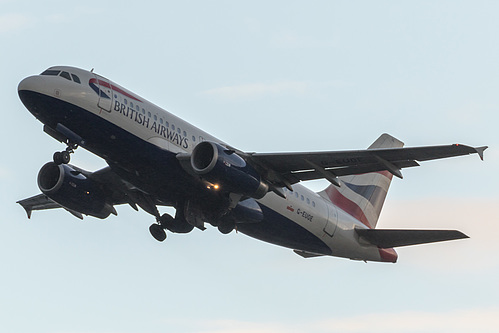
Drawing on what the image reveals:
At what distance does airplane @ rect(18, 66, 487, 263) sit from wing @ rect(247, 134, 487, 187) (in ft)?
0.13

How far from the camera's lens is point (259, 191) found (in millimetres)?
34656

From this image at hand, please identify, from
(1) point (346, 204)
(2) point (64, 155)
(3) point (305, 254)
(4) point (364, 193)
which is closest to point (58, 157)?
(2) point (64, 155)

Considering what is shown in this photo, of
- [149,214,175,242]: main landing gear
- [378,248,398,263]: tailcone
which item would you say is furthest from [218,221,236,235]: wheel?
[378,248,398,263]: tailcone

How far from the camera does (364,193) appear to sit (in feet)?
146

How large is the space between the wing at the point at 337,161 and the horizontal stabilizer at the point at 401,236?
16.5 ft

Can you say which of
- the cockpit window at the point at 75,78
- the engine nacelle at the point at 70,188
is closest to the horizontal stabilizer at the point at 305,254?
the engine nacelle at the point at 70,188

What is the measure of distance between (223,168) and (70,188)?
885 cm

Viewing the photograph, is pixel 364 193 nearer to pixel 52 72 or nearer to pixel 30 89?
pixel 52 72

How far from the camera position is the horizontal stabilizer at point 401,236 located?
122 feet

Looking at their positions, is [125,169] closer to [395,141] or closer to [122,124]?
[122,124]

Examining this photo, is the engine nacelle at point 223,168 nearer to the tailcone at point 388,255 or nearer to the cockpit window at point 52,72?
the cockpit window at point 52,72

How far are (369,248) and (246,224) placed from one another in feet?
21.8

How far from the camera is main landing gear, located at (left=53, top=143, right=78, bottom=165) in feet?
111

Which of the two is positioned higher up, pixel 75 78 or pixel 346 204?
pixel 346 204
